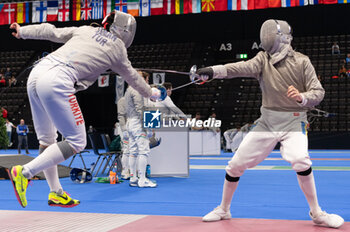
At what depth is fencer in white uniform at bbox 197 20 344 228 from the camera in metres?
3.14

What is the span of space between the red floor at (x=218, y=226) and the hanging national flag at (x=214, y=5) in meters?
10.5

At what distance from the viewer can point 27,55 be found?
23219 mm

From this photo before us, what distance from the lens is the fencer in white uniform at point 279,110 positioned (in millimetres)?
3141

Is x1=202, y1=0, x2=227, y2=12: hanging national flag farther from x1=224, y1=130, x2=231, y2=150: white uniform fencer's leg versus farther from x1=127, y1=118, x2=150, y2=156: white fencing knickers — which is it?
x1=127, y1=118, x2=150, y2=156: white fencing knickers

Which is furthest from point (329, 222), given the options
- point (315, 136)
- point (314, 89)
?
point (315, 136)

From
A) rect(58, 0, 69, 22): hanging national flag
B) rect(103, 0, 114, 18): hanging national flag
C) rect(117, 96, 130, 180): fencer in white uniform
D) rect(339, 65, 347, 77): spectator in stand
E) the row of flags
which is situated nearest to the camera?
rect(117, 96, 130, 180): fencer in white uniform

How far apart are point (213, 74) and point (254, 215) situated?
4.07ft

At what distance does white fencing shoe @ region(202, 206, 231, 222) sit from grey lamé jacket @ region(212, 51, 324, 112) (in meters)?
0.87

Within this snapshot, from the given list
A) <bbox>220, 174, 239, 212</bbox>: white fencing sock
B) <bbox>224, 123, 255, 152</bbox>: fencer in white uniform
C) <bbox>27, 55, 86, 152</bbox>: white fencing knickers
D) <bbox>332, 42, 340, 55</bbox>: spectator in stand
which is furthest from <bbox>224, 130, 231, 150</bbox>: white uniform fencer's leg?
<bbox>27, 55, 86, 152</bbox>: white fencing knickers

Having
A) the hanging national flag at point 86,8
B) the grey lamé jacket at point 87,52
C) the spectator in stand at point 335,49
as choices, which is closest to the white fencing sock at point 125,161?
the grey lamé jacket at point 87,52

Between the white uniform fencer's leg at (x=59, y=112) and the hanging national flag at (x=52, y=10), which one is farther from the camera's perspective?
the hanging national flag at (x=52, y=10)

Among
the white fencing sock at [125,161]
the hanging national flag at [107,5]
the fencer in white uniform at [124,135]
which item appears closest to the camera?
the fencer in white uniform at [124,135]

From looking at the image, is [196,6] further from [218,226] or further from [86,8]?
[218,226]

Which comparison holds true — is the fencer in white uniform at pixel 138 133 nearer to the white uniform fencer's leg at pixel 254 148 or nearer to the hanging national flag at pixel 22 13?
the white uniform fencer's leg at pixel 254 148
